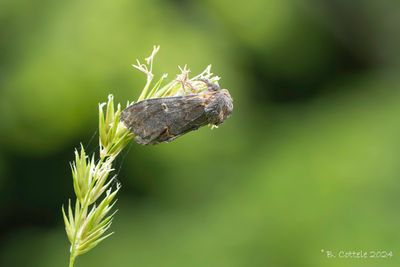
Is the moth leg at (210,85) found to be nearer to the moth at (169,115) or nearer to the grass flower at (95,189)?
the moth at (169,115)

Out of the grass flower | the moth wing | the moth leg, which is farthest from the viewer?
the moth leg

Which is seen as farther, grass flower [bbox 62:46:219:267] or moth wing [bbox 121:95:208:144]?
moth wing [bbox 121:95:208:144]

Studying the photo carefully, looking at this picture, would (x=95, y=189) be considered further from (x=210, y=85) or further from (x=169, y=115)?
(x=210, y=85)

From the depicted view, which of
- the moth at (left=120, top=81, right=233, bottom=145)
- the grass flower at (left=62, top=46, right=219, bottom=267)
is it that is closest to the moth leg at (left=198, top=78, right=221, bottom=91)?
the moth at (left=120, top=81, right=233, bottom=145)

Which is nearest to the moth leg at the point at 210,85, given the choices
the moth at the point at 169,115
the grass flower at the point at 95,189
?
the moth at the point at 169,115

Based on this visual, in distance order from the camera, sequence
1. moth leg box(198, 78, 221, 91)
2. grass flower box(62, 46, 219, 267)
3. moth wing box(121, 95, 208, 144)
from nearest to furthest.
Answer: grass flower box(62, 46, 219, 267) → moth wing box(121, 95, 208, 144) → moth leg box(198, 78, 221, 91)

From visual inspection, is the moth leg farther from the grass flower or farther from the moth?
the grass flower

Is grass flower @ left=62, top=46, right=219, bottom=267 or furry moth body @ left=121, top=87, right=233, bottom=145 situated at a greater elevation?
furry moth body @ left=121, top=87, right=233, bottom=145

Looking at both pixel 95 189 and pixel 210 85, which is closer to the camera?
pixel 95 189

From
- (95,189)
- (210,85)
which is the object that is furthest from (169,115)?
(95,189)

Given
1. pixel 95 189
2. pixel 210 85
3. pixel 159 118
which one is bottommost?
pixel 95 189
